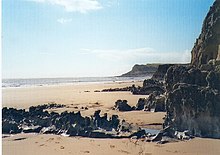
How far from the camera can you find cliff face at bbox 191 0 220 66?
16.6 ft

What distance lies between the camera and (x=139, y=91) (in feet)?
28.2

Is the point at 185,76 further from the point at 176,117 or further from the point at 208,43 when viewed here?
the point at 208,43

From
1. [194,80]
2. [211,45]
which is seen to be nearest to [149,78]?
[211,45]

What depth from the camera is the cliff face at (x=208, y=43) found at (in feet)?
16.6

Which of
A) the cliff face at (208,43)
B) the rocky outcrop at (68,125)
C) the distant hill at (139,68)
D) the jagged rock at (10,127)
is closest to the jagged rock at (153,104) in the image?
the distant hill at (139,68)

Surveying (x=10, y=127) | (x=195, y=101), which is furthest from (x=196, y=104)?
(x=10, y=127)

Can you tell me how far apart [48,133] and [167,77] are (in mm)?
1685

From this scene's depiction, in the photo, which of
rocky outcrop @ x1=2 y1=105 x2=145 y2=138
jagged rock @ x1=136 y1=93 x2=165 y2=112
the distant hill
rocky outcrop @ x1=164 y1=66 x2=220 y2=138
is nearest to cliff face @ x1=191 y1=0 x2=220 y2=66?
the distant hill

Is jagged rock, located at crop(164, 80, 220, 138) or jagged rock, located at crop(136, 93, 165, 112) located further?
jagged rock, located at crop(136, 93, 165, 112)

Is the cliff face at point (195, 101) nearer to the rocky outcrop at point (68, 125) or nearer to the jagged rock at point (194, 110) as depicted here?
the jagged rock at point (194, 110)

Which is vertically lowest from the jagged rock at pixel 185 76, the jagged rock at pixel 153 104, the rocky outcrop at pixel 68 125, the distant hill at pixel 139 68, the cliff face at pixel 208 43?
the rocky outcrop at pixel 68 125

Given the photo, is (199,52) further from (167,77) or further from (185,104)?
(185,104)

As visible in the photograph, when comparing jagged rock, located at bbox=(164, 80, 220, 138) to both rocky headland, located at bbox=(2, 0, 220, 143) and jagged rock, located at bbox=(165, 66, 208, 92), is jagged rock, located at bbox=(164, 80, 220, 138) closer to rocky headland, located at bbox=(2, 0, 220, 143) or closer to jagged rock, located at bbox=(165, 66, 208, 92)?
rocky headland, located at bbox=(2, 0, 220, 143)

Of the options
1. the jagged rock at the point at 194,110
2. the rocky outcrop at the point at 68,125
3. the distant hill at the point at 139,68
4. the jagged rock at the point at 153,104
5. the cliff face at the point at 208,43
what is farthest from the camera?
the jagged rock at the point at 153,104
